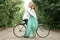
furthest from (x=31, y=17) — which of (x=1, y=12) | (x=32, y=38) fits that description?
(x=1, y=12)

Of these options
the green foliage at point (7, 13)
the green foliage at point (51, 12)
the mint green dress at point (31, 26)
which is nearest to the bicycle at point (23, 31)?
the mint green dress at point (31, 26)

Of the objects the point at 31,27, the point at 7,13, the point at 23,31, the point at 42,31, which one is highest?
the point at 31,27

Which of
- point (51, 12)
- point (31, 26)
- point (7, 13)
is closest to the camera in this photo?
point (31, 26)

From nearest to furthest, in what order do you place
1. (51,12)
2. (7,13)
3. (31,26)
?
(31,26), (51,12), (7,13)

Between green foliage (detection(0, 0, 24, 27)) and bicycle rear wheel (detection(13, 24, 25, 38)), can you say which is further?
green foliage (detection(0, 0, 24, 27))

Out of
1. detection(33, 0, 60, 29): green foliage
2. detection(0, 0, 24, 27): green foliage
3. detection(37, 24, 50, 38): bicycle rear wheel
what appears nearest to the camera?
detection(37, 24, 50, 38): bicycle rear wheel

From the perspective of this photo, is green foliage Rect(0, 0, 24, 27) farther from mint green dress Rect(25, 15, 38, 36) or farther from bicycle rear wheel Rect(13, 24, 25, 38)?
mint green dress Rect(25, 15, 38, 36)

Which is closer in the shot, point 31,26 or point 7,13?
point 31,26

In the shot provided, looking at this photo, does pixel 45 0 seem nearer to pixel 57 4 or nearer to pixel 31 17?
pixel 57 4

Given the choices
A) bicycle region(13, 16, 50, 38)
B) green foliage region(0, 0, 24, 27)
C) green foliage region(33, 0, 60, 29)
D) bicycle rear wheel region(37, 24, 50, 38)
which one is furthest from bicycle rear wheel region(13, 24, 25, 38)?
green foliage region(0, 0, 24, 27)

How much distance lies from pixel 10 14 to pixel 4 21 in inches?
98.6

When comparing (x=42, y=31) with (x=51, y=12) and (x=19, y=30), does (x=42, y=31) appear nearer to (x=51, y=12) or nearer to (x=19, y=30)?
(x=19, y=30)

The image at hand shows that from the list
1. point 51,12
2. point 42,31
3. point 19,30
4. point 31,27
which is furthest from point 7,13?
point 42,31

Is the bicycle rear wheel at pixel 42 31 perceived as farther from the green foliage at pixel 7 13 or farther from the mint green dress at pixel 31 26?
the green foliage at pixel 7 13
